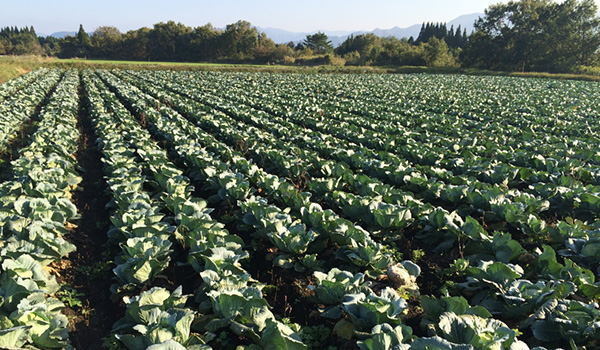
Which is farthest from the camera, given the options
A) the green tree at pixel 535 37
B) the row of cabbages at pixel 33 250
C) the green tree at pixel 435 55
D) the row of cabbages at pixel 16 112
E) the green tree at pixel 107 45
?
the green tree at pixel 107 45

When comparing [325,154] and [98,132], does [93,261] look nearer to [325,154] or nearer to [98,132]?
[325,154]

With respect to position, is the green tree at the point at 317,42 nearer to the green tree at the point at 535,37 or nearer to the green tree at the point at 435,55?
the green tree at the point at 435,55

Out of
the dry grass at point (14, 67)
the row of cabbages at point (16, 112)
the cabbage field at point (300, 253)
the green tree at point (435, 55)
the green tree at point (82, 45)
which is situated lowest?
the cabbage field at point (300, 253)

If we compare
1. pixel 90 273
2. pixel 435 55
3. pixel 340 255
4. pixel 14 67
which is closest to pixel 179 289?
pixel 340 255

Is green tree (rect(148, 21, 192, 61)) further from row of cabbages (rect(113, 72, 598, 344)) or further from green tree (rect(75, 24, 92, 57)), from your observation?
row of cabbages (rect(113, 72, 598, 344))

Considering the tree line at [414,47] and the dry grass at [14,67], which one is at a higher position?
the tree line at [414,47]

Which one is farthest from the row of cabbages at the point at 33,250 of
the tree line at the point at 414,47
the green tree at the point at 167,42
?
the green tree at the point at 167,42

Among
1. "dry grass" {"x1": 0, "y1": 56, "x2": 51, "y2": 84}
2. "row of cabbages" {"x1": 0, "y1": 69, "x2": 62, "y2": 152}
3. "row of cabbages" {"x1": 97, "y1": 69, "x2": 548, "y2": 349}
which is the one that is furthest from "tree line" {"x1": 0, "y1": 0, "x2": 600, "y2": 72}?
"row of cabbages" {"x1": 97, "y1": 69, "x2": 548, "y2": 349}

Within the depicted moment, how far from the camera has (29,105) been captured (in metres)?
16.2

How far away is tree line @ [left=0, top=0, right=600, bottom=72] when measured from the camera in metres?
51.5

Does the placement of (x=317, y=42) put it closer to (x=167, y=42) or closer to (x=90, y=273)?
(x=167, y=42)

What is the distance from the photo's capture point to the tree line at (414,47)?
51.5 m

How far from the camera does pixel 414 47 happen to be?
6669 centimetres

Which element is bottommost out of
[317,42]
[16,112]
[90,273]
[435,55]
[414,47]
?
[90,273]
